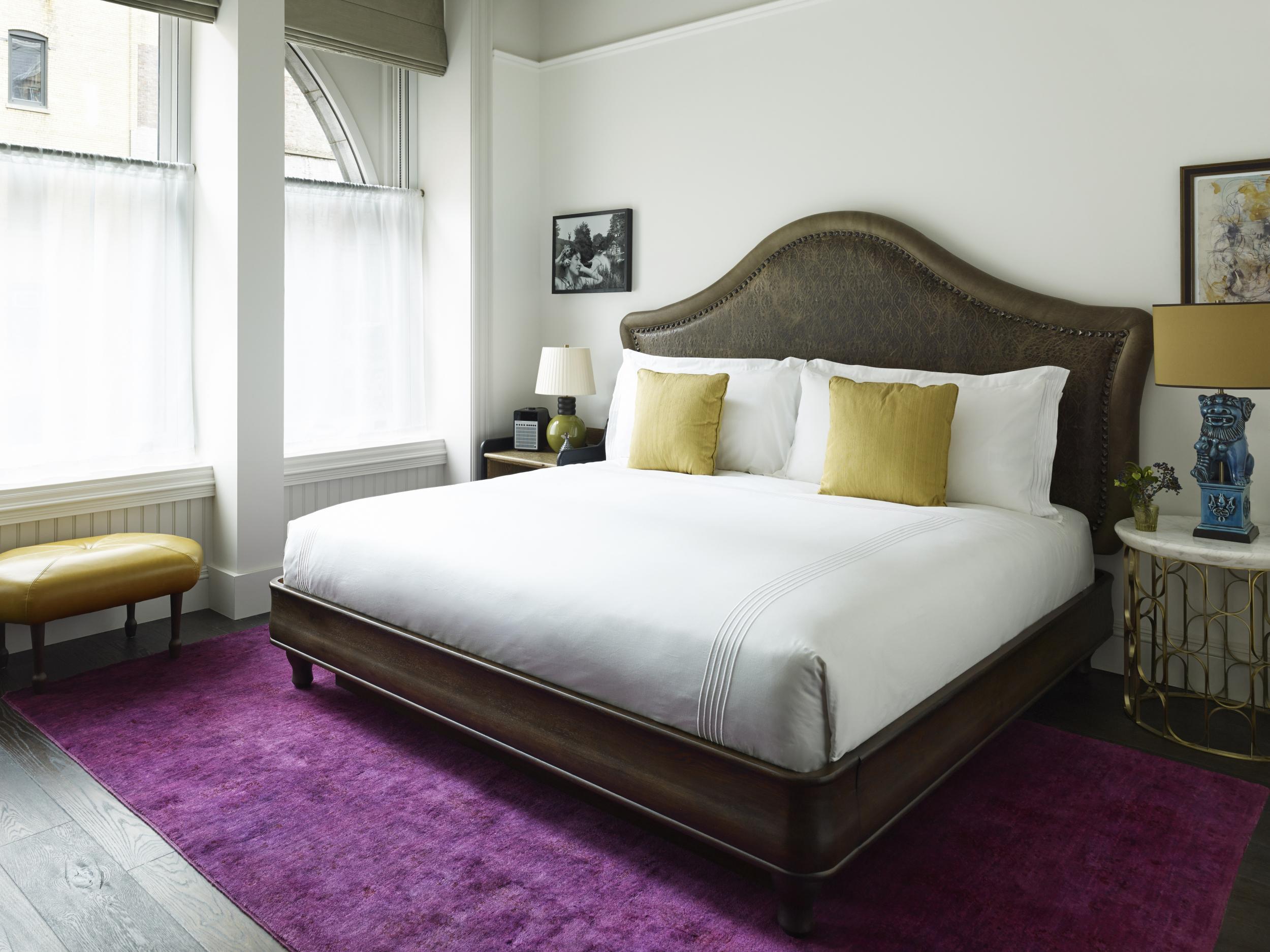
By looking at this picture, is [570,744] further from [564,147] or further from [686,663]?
[564,147]

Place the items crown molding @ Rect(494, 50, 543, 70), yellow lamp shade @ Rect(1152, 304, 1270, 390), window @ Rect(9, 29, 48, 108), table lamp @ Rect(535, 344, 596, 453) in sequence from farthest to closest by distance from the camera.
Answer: crown molding @ Rect(494, 50, 543, 70) < table lamp @ Rect(535, 344, 596, 453) < window @ Rect(9, 29, 48, 108) < yellow lamp shade @ Rect(1152, 304, 1270, 390)

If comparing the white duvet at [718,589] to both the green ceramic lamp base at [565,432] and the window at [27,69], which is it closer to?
the green ceramic lamp base at [565,432]

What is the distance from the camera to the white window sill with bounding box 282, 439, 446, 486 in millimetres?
4344

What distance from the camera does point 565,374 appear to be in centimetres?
456

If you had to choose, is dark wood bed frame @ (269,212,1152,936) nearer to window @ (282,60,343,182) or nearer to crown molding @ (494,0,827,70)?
crown molding @ (494,0,827,70)

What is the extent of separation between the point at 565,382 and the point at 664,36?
1.73 metres

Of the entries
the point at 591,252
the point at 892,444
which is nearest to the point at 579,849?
the point at 892,444

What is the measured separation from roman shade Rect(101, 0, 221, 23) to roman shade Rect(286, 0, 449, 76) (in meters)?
0.42

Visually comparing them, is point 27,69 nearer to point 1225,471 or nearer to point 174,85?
point 174,85

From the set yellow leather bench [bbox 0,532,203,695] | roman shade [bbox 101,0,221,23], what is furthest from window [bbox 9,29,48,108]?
yellow leather bench [bbox 0,532,203,695]

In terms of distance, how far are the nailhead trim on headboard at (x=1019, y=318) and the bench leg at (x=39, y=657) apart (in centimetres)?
293

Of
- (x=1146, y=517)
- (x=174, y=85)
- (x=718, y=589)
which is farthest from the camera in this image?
(x=174, y=85)

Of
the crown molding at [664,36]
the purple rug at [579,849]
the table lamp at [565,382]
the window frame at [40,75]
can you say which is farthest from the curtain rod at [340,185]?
the purple rug at [579,849]

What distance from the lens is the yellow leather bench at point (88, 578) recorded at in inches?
118
